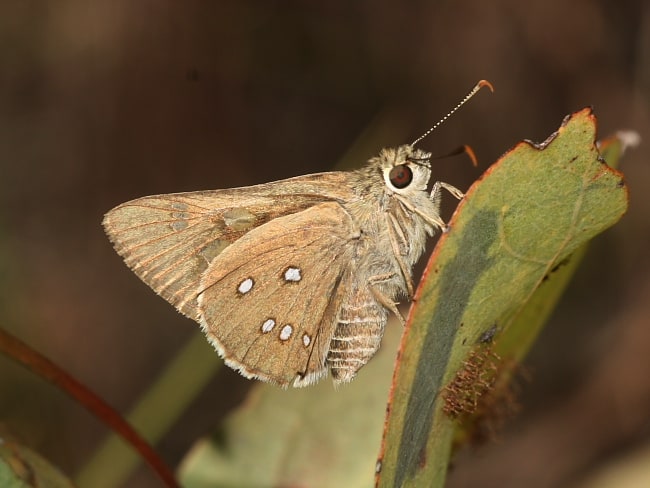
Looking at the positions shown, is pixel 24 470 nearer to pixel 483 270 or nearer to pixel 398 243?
pixel 483 270

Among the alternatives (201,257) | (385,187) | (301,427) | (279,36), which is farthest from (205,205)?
(279,36)

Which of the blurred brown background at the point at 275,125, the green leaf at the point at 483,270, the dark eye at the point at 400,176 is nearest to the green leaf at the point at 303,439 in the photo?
the dark eye at the point at 400,176

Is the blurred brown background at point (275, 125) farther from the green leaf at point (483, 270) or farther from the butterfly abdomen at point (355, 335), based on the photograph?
the green leaf at point (483, 270)

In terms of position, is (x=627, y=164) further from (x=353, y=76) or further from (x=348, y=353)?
(x=348, y=353)

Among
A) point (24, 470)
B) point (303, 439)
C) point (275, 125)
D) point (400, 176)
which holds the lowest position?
point (24, 470)

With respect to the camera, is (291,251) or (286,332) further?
(291,251)

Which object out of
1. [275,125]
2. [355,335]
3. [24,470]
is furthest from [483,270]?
[275,125]

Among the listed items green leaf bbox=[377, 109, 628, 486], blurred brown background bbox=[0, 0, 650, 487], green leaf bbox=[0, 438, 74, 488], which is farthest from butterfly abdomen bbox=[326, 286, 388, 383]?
blurred brown background bbox=[0, 0, 650, 487]

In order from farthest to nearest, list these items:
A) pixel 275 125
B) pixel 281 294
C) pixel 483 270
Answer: pixel 275 125
pixel 281 294
pixel 483 270
